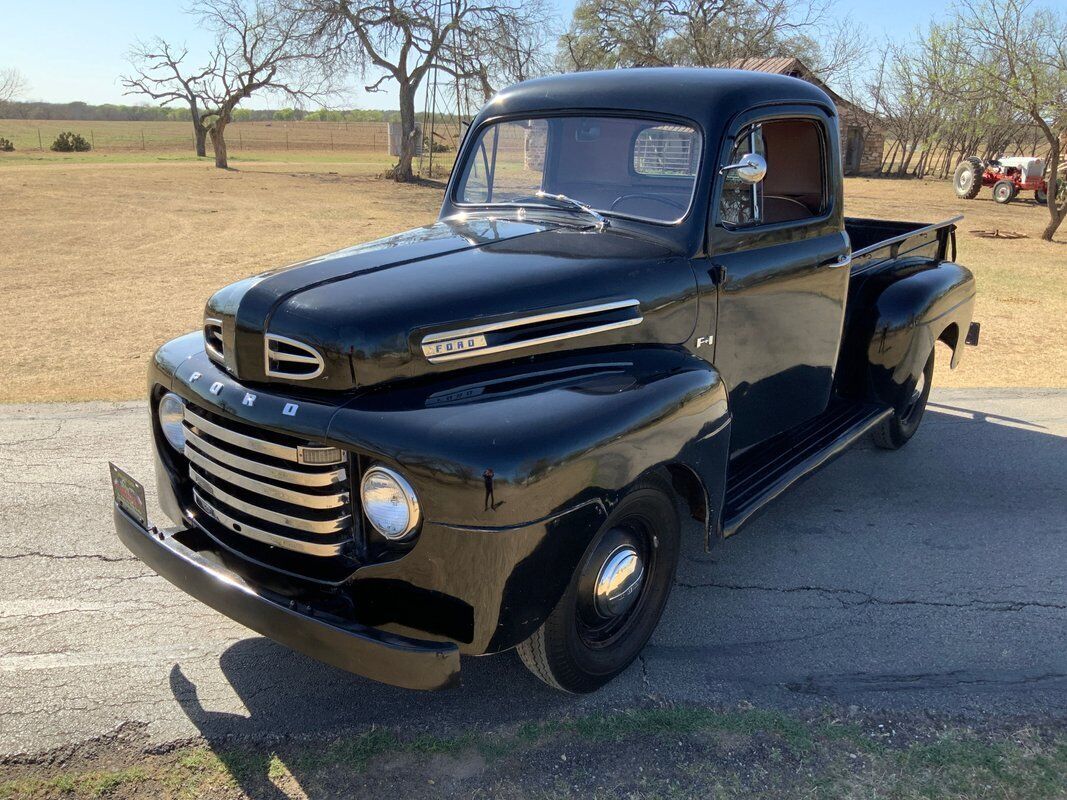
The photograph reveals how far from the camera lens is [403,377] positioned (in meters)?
2.68

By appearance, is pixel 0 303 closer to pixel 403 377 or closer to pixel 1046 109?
pixel 403 377

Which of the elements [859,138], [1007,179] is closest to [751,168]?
[1007,179]

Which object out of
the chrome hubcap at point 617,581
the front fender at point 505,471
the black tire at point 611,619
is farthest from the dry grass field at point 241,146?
the front fender at point 505,471

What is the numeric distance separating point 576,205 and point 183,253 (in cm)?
1214

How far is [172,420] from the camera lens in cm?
314

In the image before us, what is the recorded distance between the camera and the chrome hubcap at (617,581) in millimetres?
2861

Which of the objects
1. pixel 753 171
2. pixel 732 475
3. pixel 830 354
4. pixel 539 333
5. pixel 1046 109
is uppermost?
pixel 1046 109

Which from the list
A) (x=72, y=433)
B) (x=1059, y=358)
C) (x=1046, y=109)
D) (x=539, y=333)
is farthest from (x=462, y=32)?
(x=539, y=333)

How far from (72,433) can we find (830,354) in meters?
4.47

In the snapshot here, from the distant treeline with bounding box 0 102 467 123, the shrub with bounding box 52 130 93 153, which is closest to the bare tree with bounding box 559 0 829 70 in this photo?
the shrub with bounding box 52 130 93 153

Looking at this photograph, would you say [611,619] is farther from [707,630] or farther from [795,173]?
[795,173]

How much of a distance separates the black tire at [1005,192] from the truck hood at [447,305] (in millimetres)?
26400

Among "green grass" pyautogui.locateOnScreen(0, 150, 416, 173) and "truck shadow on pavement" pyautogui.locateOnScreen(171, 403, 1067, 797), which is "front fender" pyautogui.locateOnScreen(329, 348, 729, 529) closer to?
"truck shadow on pavement" pyautogui.locateOnScreen(171, 403, 1067, 797)

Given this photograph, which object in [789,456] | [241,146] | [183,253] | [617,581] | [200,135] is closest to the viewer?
[617,581]
